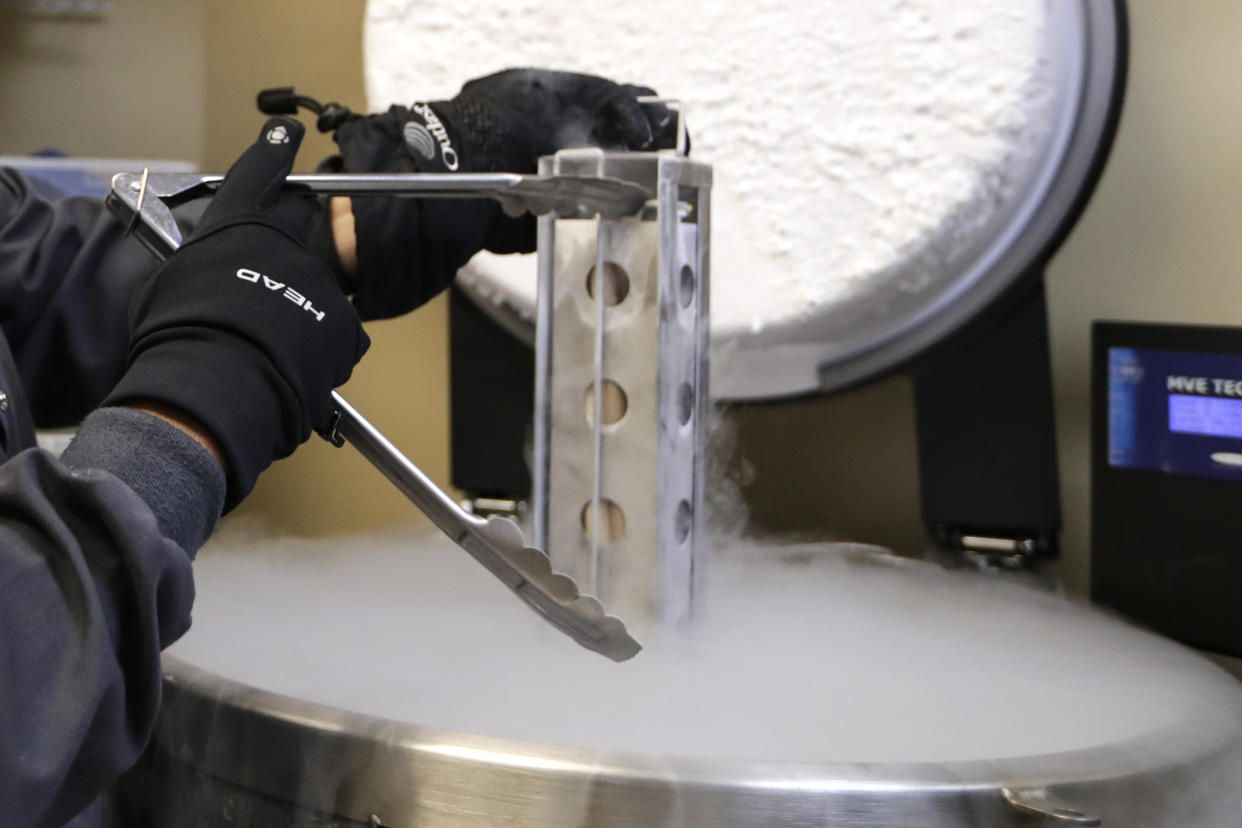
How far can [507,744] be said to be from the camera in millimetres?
550

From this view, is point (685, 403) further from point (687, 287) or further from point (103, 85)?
A: point (103, 85)

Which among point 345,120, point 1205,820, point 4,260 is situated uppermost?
point 345,120

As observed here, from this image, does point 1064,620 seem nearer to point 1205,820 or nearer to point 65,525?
point 1205,820

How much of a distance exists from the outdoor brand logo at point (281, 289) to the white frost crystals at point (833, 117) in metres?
0.44

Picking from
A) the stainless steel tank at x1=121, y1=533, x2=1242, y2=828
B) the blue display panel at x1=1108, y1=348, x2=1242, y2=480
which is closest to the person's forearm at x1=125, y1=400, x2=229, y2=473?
the stainless steel tank at x1=121, y1=533, x2=1242, y2=828

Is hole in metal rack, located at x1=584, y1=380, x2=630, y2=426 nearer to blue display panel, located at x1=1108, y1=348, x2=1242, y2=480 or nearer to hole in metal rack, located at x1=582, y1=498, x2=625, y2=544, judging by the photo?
hole in metal rack, located at x1=582, y1=498, x2=625, y2=544

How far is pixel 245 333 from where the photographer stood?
1.87 ft

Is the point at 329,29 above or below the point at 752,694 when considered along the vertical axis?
above

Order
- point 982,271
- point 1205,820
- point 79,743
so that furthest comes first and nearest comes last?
point 982,271, point 1205,820, point 79,743

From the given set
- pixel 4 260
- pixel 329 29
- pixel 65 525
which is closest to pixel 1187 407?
pixel 65 525

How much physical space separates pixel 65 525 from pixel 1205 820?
0.52 meters

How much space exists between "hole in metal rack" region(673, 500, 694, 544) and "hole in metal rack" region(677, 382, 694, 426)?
0.05 meters

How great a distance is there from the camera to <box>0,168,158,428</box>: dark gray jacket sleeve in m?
0.91

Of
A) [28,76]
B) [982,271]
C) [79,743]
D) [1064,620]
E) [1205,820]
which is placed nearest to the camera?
[79,743]
